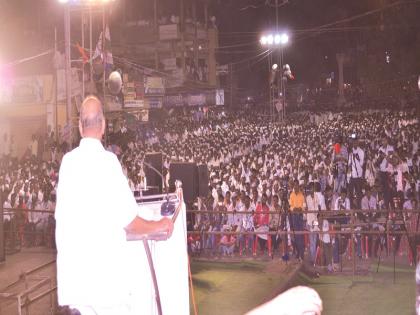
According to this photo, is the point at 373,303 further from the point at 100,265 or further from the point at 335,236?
the point at 100,265

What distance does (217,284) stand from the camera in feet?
30.6

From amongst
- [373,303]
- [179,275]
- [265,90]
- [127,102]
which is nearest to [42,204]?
[373,303]

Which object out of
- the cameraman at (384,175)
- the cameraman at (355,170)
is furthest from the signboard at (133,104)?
the cameraman at (355,170)

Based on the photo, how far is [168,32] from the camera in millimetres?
46156

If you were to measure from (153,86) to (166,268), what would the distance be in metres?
30.3

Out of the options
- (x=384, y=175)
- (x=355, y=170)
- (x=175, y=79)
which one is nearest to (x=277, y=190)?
(x=355, y=170)

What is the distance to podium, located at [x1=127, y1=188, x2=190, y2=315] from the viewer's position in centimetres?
387

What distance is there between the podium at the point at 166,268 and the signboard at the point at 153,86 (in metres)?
29.6

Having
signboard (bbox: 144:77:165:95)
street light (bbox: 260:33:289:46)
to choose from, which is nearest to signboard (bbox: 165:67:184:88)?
signboard (bbox: 144:77:165:95)

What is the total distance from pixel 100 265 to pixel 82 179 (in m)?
0.43

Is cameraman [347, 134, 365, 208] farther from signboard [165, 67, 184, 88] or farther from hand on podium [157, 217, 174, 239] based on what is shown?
signboard [165, 67, 184, 88]

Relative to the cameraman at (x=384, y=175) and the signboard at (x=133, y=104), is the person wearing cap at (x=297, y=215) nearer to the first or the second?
the cameraman at (x=384, y=175)

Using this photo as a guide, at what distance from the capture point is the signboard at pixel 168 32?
4597 centimetres

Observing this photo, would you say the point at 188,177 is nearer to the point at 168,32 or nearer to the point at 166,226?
the point at 166,226
